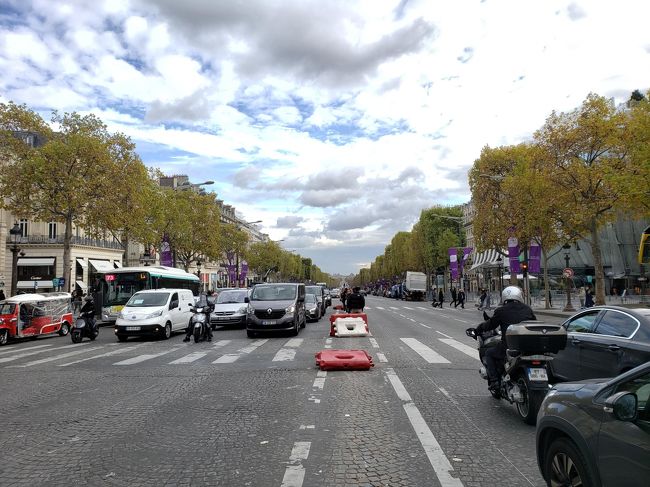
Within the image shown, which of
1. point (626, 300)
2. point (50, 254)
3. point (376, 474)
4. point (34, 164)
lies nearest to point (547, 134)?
point (626, 300)

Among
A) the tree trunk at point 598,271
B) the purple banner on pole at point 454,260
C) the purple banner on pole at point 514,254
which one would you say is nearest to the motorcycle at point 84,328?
the purple banner on pole at point 514,254

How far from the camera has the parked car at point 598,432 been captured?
293 centimetres

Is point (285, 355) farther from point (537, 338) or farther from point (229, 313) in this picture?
point (229, 313)

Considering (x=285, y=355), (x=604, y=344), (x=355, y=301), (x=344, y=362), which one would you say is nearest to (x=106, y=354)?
(x=285, y=355)

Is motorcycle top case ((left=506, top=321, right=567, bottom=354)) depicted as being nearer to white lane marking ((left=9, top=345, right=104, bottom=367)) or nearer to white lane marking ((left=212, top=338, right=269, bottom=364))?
white lane marking ((left=212, top=338, right=269, bottom=364))

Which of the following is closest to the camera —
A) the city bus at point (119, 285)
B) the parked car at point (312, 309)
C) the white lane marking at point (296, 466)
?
the white lane marking at point (296, 466)

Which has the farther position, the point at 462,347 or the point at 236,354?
the point at 462,347

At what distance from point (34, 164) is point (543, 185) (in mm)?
28325

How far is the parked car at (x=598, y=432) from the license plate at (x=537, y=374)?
2.34 m

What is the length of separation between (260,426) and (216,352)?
8.69 metres

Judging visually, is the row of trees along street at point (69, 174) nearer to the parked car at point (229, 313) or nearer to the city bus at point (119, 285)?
the city bus at point (119, 285)

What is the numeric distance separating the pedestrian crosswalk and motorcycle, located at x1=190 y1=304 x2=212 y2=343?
0.59m

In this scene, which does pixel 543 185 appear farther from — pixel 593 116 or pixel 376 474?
pixel 376 474

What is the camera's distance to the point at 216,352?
14750 millimetres
